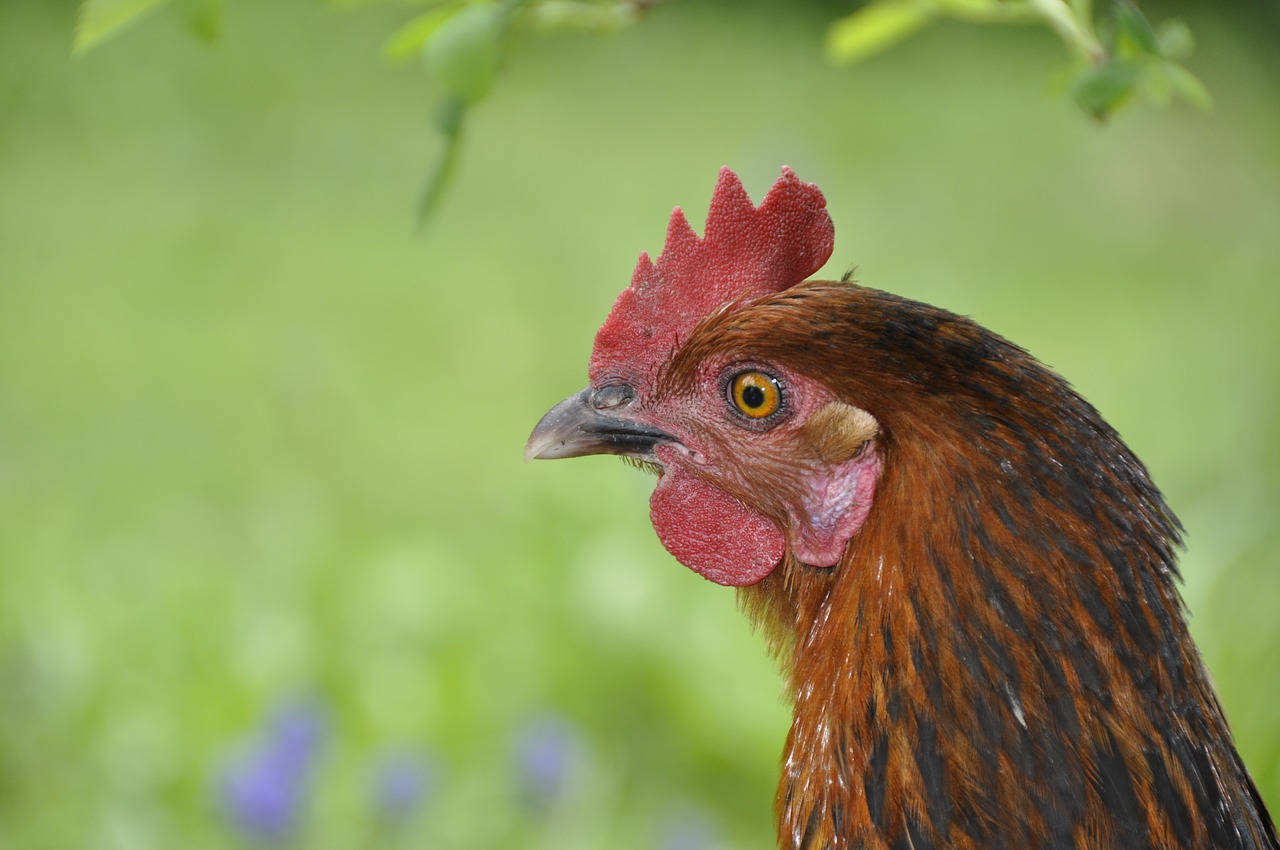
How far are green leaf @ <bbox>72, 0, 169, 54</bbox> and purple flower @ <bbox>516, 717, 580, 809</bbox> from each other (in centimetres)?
200

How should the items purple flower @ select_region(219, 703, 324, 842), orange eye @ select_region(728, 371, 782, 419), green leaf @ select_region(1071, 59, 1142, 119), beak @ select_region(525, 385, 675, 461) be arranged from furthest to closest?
purple flower @ select_region(219, 703, 324, 842), beak @ select_region(525, 385, 675, 461), orange eye @ select_region(728, 371, 782, 419), green leaf @ select_region(1071, 59, 1142, 119)

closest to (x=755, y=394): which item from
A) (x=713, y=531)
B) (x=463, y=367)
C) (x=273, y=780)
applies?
(x=713, y=531)

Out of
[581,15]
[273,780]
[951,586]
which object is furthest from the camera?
[273,780]

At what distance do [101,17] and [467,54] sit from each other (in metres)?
0.36

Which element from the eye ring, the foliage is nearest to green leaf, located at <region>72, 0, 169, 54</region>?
the foliage

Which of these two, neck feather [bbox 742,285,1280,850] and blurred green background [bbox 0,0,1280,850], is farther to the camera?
blurred green background [bbox 0,0,1280,850]

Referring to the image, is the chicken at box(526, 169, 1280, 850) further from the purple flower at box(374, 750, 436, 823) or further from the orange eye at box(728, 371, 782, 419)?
the purple flower at box(374, 750, 436, 823)

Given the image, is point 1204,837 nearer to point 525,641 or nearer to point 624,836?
point 624,836

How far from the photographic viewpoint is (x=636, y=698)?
3635 millimetres

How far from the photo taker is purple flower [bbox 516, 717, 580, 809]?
9.65ft

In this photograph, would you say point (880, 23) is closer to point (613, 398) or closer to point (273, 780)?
point (613, 398)

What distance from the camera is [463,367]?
18.8 feet

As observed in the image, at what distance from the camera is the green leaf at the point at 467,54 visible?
1.34 metres

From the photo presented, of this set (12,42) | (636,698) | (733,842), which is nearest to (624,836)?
(733,842)
